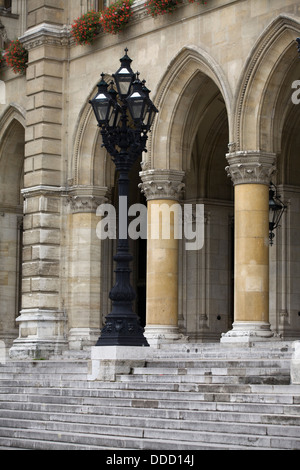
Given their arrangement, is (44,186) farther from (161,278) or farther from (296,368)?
(296,368)

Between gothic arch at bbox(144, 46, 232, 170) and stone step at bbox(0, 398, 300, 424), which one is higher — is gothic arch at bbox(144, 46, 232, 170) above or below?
above

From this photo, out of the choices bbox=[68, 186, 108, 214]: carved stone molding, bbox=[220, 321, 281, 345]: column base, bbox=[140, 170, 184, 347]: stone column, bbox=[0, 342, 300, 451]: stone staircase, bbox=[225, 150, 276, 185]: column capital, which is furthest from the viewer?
bbox=[68, 186, 108, 214]: carved stone molding

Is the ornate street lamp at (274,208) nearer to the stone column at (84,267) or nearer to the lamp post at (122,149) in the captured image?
the stone column at (84,267)

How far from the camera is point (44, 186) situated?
30547 millimetres

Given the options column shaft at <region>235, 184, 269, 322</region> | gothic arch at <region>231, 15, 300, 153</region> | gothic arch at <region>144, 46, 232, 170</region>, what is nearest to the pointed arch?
gothic arch at <region>144, 46, 232, 170</region>

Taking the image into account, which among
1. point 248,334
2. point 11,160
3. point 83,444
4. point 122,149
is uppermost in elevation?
point 11,160

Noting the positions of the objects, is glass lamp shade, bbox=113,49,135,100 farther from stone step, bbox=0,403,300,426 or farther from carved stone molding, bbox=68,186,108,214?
carved stone molding, bbox=68,186,108,214

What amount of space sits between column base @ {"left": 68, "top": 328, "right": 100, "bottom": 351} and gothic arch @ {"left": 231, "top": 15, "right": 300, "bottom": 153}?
7.16 m

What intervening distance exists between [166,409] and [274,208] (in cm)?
1192

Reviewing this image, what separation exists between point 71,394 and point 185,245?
12.7 meters

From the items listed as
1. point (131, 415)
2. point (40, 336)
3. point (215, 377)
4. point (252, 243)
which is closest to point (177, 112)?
point (252, 243)

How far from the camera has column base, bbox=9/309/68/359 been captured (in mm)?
29844

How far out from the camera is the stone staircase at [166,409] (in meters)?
15.2
